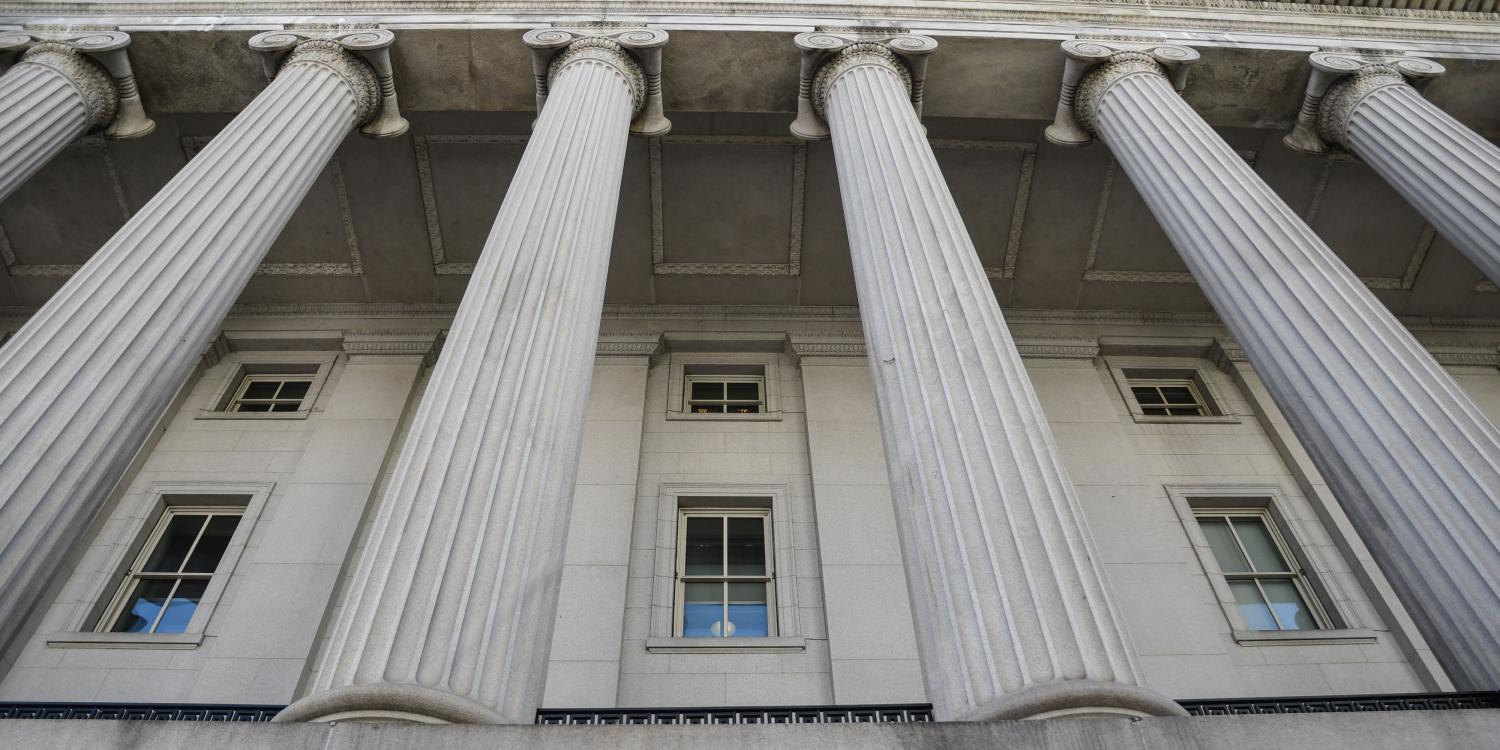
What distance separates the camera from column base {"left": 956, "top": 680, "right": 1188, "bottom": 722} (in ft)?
18.4

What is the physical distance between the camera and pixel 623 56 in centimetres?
1495

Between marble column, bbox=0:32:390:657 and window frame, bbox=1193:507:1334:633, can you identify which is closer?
marble column, bbox=0:32:390:657

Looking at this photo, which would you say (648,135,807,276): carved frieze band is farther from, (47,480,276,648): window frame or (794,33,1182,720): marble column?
(47,480,276,648): window frame

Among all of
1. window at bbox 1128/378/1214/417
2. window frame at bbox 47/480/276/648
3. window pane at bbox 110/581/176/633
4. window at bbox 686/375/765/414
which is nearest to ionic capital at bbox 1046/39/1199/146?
window at bbox 1128/378/1214/417

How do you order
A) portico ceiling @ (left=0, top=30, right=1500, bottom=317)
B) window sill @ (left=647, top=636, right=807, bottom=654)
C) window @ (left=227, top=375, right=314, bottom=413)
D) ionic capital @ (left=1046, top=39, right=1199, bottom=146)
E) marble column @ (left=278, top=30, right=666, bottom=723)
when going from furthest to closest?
1. window @ (left=227, top=375, right=314, bottom=413)
2. portico ceiling @ (left=0, top=30, right=1500, bottom=317)
3. ionic capital @ (left=1046, top=39, right=1199, bottom=146)
4. window sill @ (left=647, top=636, right=807, bottom=654)
5. marble column @ (left=278, top=30, right=666, bottom=723)

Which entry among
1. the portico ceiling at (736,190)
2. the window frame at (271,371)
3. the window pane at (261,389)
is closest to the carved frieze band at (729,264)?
the portico ceiling at (736,190)

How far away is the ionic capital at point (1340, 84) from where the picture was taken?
48.9 feet

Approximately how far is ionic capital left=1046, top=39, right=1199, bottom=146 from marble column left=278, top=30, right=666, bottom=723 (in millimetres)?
8606

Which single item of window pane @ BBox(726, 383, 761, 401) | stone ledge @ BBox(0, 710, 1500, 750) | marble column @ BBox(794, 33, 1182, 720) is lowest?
stone ledge @ BBox(0, 710, 1500, 750)

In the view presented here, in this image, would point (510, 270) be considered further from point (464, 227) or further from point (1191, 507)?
point (1191, 507)

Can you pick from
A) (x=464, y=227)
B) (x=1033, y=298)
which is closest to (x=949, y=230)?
(x=1033, y=298)

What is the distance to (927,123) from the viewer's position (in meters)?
18.0

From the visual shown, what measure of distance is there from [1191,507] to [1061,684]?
12200 millimetres

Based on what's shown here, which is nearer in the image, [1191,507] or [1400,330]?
[1400,330]
